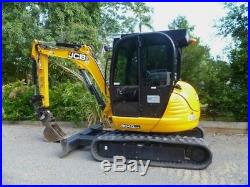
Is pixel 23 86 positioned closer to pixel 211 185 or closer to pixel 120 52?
pixel 120 52

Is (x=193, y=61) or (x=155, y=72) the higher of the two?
(x=155, y=72)

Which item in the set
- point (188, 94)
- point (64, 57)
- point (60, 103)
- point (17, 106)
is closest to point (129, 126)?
point (188, 94)

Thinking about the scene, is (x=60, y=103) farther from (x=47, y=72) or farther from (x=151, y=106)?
(x=151, y=106)

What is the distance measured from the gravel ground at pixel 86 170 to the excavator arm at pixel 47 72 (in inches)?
22.6

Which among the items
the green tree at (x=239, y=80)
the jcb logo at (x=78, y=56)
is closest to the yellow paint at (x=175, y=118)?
the jcb logo at (x=78, y=56)

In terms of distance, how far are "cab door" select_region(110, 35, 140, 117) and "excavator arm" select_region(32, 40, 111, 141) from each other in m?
0.48

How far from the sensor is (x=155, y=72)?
212 inches

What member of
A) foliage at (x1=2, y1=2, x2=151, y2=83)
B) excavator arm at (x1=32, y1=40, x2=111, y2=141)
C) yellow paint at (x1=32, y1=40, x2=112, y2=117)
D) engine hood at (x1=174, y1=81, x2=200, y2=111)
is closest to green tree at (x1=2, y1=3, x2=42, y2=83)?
foliage at (x1=2, y1=2, x2=151, y2=83)

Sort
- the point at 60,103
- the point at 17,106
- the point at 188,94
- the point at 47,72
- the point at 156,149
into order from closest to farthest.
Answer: the point at 156,149, the point at 188,94, the point at 47,72, the point at 60,103, the point at 17,106

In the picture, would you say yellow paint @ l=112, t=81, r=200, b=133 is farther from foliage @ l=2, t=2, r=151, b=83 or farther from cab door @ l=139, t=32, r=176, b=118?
foliage @ l=2, t=2, r=151, b=83

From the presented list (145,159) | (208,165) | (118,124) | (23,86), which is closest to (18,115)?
(23,86)

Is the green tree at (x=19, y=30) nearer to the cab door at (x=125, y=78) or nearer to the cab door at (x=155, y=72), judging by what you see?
the cab door at (x=125, y=78)

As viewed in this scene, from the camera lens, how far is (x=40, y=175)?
15.8ft

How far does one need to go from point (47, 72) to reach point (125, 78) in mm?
1762
